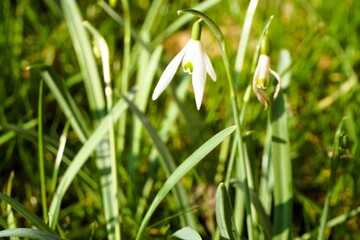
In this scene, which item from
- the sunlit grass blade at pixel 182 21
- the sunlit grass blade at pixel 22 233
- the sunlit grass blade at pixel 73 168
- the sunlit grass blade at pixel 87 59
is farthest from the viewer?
the sunlit grass blade at pixel 182 21

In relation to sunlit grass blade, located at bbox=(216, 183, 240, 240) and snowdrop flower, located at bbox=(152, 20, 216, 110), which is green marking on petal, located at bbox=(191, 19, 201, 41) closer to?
snowdrop flower, located at bbox=(152, 20, 216, 110)

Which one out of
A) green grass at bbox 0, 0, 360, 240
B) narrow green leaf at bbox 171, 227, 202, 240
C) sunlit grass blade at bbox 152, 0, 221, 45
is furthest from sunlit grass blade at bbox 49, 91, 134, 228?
sunlit grass blade at bbox 152, 0, 221, 45

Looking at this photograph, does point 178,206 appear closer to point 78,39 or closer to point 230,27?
point 78,39

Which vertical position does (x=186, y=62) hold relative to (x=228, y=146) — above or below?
above

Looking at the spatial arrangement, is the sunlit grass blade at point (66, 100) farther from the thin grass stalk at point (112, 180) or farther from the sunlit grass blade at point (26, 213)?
the sunlit grass blade at point (26, 213)

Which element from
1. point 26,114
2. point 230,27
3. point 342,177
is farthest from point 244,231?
point 230,27

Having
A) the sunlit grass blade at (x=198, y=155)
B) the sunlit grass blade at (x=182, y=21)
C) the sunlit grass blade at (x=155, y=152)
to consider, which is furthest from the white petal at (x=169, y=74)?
the sunlit grass blade at (x=182, y=21)

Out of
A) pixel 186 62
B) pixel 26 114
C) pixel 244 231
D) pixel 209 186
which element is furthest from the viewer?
pixel 26 114
